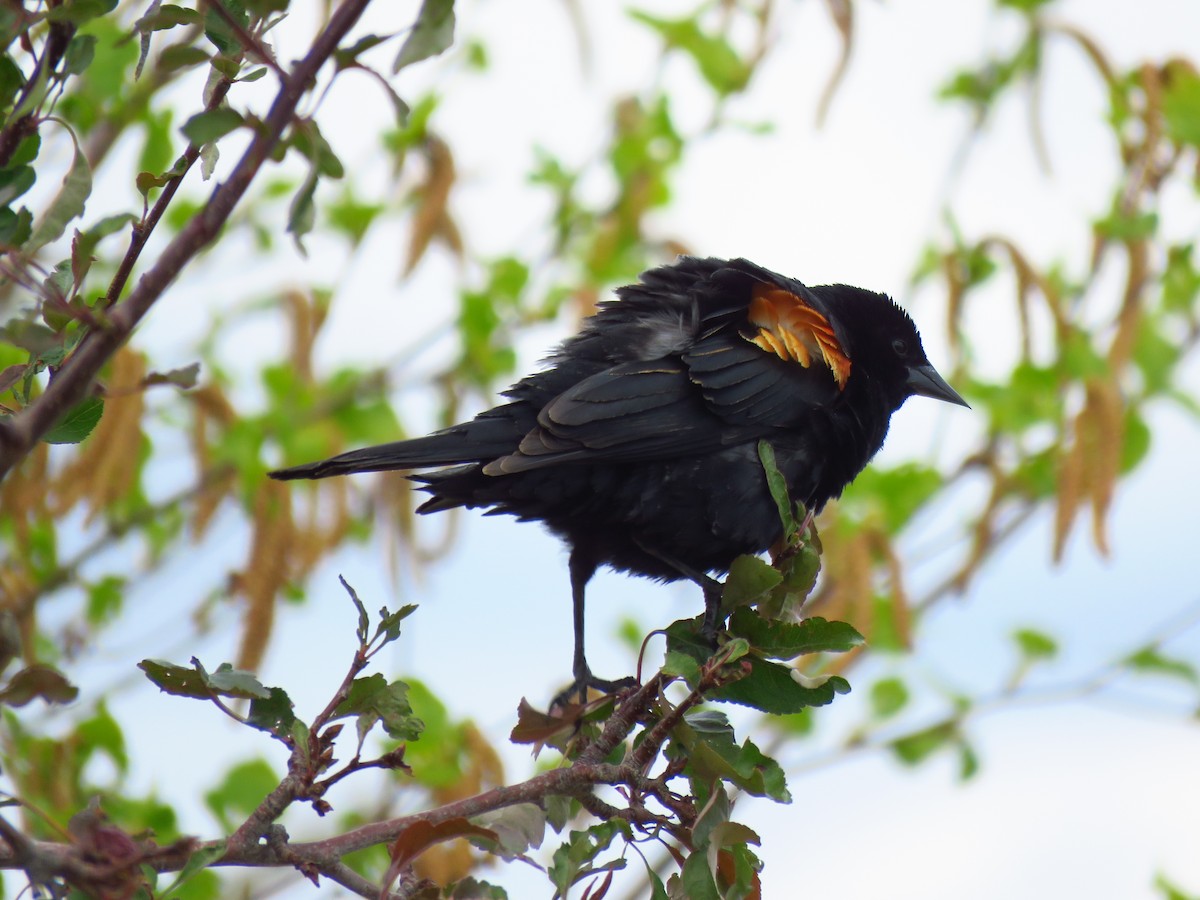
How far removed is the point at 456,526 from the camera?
4.88 metres

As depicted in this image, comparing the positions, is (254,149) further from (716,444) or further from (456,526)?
(456,526)

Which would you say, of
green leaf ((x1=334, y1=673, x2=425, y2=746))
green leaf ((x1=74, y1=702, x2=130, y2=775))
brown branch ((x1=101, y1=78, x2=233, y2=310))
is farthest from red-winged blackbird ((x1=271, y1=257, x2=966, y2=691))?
brown branch ((x1=101, y1=78, x2=233, y2=310))

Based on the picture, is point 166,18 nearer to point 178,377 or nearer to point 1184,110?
point 178,377

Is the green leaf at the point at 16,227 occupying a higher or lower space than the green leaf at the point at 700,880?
higher

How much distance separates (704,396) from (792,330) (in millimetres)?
375

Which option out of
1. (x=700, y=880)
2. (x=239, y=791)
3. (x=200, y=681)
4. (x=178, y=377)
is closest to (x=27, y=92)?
(x=178, y=377)

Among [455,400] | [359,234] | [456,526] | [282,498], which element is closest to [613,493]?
[282,498]

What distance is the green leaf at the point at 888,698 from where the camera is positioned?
5.15 meters

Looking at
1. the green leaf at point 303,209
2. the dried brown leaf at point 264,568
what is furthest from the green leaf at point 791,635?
the dried brown leaf at point 264,568

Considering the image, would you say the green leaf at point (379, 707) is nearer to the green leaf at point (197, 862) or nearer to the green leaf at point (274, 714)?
the green leaf at point (274, 714)

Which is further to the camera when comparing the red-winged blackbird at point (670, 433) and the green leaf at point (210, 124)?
the red-winged blackbird at point (670, 433)

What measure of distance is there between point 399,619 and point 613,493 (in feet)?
4.52

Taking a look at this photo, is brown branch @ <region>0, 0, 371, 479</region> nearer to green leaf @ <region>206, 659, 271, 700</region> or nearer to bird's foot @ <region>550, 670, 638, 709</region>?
green leaf @ <region>206, 659, 271, 700</region>

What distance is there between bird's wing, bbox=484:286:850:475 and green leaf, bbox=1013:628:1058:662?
205 centimetres
